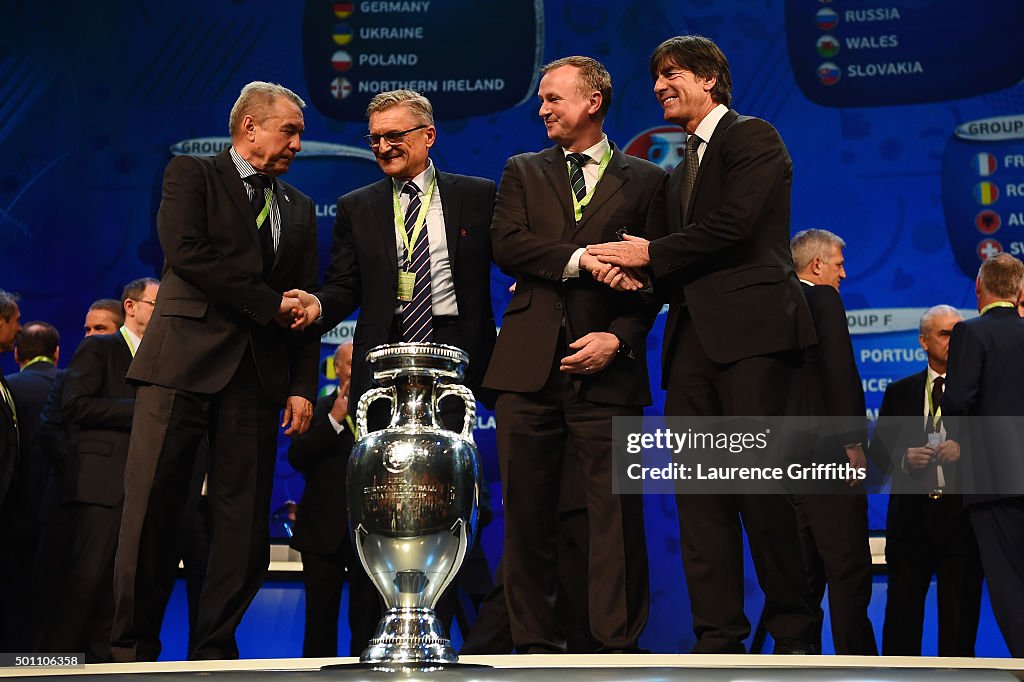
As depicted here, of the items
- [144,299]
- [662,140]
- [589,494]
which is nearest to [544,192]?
[589,494]

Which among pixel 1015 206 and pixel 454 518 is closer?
pixel 454 518

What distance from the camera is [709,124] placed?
338cm

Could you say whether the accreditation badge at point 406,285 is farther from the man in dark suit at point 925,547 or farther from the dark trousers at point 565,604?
the man in dark suit at point 925,547

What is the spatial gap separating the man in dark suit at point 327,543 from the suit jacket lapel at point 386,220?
1.15 meters

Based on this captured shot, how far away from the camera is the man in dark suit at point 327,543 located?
186 inches

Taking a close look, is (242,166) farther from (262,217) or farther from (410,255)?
(410,255)

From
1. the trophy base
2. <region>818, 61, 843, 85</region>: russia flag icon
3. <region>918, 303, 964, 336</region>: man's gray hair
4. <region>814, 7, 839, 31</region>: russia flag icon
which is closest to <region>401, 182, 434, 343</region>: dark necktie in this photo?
the trophy base

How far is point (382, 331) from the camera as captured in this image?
3.56m

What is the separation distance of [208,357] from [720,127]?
1.61 metres

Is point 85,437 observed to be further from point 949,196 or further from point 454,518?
point 949,196

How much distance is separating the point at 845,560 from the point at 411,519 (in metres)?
2.81

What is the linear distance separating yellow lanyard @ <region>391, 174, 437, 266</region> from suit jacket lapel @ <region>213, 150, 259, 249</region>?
459 mm

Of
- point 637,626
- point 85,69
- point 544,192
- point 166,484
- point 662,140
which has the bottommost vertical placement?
point 637,626

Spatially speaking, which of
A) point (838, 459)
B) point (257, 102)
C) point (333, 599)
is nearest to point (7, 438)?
point (333, 599)
